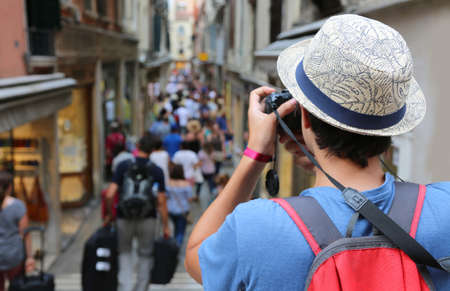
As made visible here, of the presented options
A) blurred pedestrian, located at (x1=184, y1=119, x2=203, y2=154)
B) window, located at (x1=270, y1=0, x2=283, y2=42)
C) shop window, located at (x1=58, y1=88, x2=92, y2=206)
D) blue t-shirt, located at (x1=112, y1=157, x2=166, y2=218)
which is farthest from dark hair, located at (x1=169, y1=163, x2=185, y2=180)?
window, located at (x1=270, y1=0, x2=283, y2=42)

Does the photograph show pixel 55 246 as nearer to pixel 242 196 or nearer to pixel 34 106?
pixel 34 106

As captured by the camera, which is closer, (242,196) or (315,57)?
(315,57)

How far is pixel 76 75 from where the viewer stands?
1072 cm

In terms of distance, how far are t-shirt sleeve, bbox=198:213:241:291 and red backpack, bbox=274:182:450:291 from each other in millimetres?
148

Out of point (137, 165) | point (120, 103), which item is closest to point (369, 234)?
point (137, 165)

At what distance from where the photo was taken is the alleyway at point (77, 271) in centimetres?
677

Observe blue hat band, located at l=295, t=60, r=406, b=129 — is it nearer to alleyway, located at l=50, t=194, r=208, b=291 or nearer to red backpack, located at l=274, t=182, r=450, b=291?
red backpack, located at l=274, t=182, r=450, b=291

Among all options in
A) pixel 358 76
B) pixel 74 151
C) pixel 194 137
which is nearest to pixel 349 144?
pixel 358 76

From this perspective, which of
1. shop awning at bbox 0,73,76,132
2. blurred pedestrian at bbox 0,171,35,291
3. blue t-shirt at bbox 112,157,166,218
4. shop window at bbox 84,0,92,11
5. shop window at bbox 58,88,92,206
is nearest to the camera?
blurred pedestrian at bbox 0,171,35,291

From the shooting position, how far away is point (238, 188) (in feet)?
4.54

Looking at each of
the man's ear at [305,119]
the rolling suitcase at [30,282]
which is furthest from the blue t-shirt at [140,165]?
the man's ear at [305,119]

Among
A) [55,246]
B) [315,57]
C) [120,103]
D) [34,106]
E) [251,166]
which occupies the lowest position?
[55,246]

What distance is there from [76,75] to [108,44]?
369 cm

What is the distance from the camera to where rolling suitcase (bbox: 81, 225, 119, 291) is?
16.7ft
